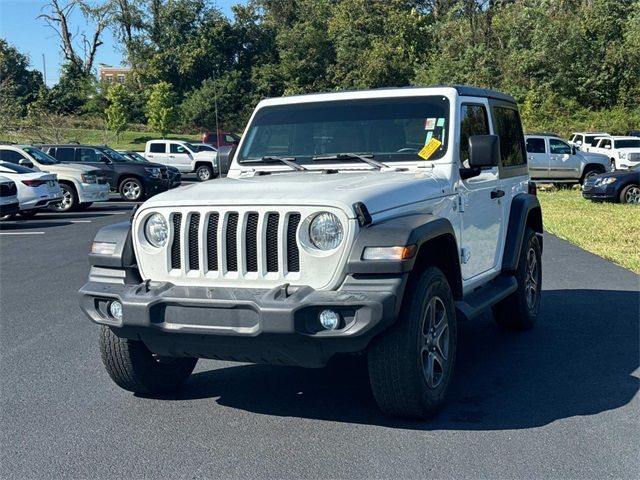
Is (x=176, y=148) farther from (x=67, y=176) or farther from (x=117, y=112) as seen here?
(x=117, y=112)

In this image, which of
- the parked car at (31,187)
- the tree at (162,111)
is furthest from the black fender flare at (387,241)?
the tree at (162,111)

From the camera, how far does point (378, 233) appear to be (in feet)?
14.5

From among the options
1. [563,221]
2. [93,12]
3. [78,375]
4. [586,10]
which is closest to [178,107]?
[93,12]

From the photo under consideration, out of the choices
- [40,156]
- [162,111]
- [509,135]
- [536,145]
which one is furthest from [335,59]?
[509,135]

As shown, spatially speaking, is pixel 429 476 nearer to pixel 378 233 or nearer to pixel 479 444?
pixel 479 444

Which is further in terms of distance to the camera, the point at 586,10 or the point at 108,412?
the point at 586,10

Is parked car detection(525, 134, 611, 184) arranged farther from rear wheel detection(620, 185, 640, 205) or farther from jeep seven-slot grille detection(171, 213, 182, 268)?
jeep seven-slot grille detection(171, 213, 182, 268)

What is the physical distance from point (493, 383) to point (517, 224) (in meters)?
1.76

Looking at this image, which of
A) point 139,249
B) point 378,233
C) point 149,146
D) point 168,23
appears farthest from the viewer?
point 168,23

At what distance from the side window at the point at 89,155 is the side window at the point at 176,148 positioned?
29.6 ft

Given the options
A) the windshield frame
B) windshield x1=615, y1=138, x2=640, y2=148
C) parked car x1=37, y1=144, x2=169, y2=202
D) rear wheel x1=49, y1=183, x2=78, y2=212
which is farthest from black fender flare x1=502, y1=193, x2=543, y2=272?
windshield x1=615, y1=138, x2=640, y2=148

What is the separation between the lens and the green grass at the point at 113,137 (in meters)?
49.4

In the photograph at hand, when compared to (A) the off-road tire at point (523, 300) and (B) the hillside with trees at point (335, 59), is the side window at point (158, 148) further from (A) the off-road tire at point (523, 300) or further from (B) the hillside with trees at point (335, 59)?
(A) the off-road tire at point (523, 300)

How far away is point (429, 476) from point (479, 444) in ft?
1.77
